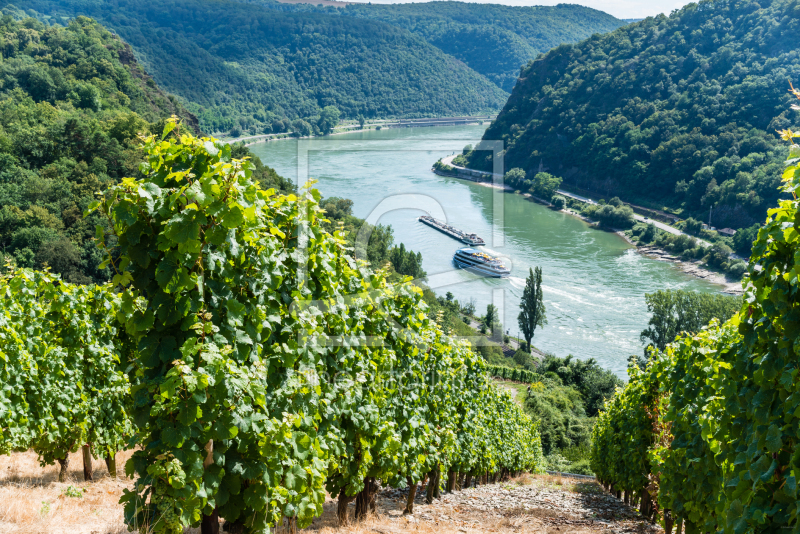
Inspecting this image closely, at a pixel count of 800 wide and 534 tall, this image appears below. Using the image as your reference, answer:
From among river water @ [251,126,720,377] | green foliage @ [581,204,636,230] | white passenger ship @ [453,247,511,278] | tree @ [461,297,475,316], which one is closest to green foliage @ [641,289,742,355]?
river water @ [251,126,720,377]

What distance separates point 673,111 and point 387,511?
83.4 m

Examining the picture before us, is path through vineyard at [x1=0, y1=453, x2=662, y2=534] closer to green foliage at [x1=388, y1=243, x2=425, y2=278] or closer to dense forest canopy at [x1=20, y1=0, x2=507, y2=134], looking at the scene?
green foliage at [x1=388, y1=243, x2=425, y2=278]

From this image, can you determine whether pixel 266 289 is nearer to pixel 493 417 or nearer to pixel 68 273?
pixel 493 417

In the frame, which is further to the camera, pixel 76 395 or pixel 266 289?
pixel 76 395

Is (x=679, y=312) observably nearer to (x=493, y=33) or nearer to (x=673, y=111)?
(x=673, y=111)

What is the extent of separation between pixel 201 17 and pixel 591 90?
99.8 meters

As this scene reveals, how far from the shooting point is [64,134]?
136 ft

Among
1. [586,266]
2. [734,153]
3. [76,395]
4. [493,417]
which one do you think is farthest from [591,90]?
[76,395]

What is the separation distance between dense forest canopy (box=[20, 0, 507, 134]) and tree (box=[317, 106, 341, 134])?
2210 mm

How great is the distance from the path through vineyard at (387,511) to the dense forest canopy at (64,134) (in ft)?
40.9

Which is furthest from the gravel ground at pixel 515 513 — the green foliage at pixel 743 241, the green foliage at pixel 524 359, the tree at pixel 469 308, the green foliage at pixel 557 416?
the green foliage at pixel 743 241

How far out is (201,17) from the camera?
464ft

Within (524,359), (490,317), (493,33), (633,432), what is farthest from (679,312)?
(493,33)

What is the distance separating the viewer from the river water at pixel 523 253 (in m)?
42.6
